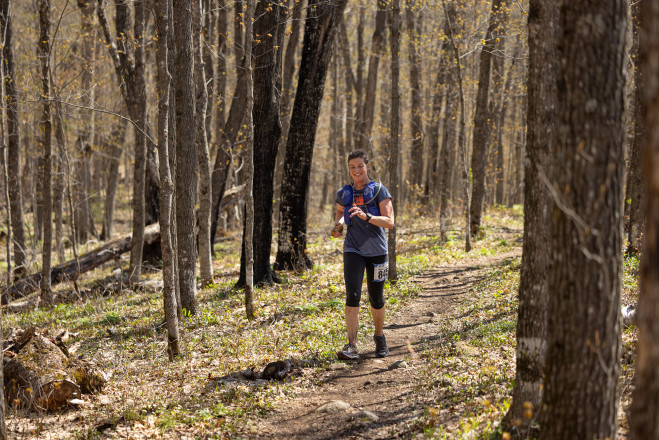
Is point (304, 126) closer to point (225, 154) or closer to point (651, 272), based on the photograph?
point (225, 154)

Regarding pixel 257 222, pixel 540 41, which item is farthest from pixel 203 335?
pixel 540 41

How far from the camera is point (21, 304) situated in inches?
493

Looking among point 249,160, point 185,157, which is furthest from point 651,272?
point 185,157

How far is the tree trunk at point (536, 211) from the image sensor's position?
3.99 metres

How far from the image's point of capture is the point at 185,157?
8.88 meters

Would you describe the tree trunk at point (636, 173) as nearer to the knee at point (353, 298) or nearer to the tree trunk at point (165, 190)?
the knee at point (353, 298)

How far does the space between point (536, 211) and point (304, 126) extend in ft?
27.7

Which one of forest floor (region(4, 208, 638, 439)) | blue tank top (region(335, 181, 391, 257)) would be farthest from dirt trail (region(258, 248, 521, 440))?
blue tank top (region(335, 181, 391, 257))

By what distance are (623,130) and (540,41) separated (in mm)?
1295

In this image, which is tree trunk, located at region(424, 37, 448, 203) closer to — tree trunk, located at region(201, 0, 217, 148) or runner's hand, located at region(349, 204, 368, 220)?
tree trunk, located at region(201, 0, 217, 148)

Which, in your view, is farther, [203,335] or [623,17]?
[203,335]

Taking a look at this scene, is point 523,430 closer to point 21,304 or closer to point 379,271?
point 379,271

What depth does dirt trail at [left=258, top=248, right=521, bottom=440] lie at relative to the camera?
501 cm

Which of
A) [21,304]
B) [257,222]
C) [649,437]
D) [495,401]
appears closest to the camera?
[649,437]
